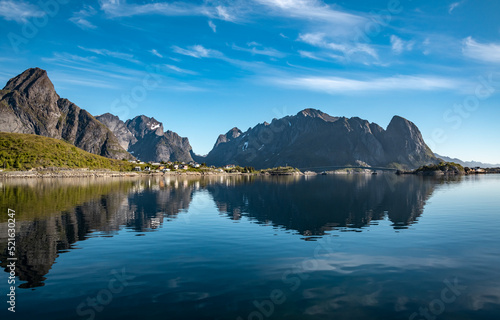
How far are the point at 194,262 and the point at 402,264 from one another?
19.8 meters

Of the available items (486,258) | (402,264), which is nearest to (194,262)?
(402,264)

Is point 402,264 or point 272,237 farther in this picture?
point 272,237

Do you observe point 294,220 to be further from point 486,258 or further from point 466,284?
point 466,284

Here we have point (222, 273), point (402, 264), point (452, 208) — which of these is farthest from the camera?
point (452, 208)

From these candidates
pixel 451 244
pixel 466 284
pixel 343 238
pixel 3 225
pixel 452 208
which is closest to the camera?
pixel 466 284

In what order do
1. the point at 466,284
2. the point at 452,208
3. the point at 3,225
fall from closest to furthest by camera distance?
1. the point at 466,284
2. the point at 3,225
3. the point at 452,208

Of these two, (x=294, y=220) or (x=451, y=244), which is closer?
(x=451, y=244)

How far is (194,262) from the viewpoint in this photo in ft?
98.8

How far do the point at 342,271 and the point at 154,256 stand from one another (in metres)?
18.8

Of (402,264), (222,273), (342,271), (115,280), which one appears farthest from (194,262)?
(402,264)

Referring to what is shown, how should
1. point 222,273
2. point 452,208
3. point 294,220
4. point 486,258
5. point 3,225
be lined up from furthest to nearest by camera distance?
point 452,208 → point 294,220 → point 3,225 → point 486,258 → point 222,273

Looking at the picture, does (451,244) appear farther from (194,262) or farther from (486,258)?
(194,262)

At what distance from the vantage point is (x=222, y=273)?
26609 mm

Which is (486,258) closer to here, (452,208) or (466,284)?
(466,284)
